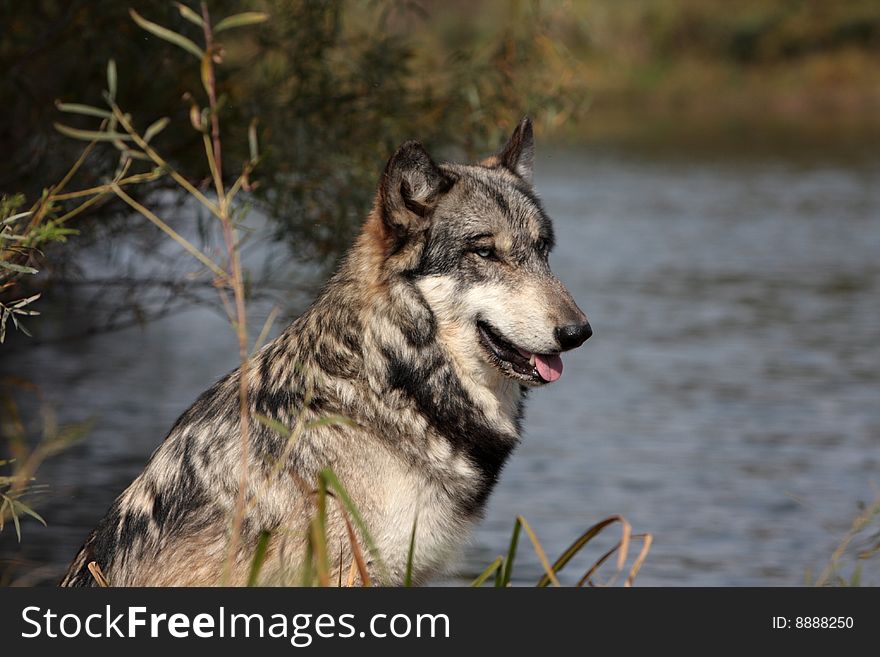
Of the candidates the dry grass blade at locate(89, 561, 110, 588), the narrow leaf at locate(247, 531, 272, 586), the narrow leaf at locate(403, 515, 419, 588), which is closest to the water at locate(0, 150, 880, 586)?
the narrow leaf at locate(403, 515, 419, 588)

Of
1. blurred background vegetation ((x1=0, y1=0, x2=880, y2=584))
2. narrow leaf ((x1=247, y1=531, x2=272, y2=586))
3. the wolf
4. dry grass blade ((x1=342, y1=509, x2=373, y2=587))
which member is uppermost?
blurred background vegetation ((x1=0, y1=0, x2=880, y2=584))

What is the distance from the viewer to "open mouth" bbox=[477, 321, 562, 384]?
5832mm

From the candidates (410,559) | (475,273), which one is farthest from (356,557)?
(475,273)

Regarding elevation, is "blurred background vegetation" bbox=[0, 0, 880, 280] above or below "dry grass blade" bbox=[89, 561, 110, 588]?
above

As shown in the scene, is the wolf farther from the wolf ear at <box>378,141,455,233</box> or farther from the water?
the water

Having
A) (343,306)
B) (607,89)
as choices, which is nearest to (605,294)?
(343,306)

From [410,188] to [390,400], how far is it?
0.89m

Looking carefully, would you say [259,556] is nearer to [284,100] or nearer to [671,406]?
[284,100]

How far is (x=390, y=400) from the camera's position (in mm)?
5805

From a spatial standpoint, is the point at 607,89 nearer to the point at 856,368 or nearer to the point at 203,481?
the point at 856,368

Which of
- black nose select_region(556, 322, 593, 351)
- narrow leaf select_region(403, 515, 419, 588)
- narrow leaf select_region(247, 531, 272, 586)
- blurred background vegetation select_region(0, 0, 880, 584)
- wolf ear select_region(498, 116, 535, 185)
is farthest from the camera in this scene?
blurred background vegetation select_region(0, 0, 880, 584)

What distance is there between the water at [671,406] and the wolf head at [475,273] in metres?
1.03

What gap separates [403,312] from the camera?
5.86 metres

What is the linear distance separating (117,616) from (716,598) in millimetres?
2191
